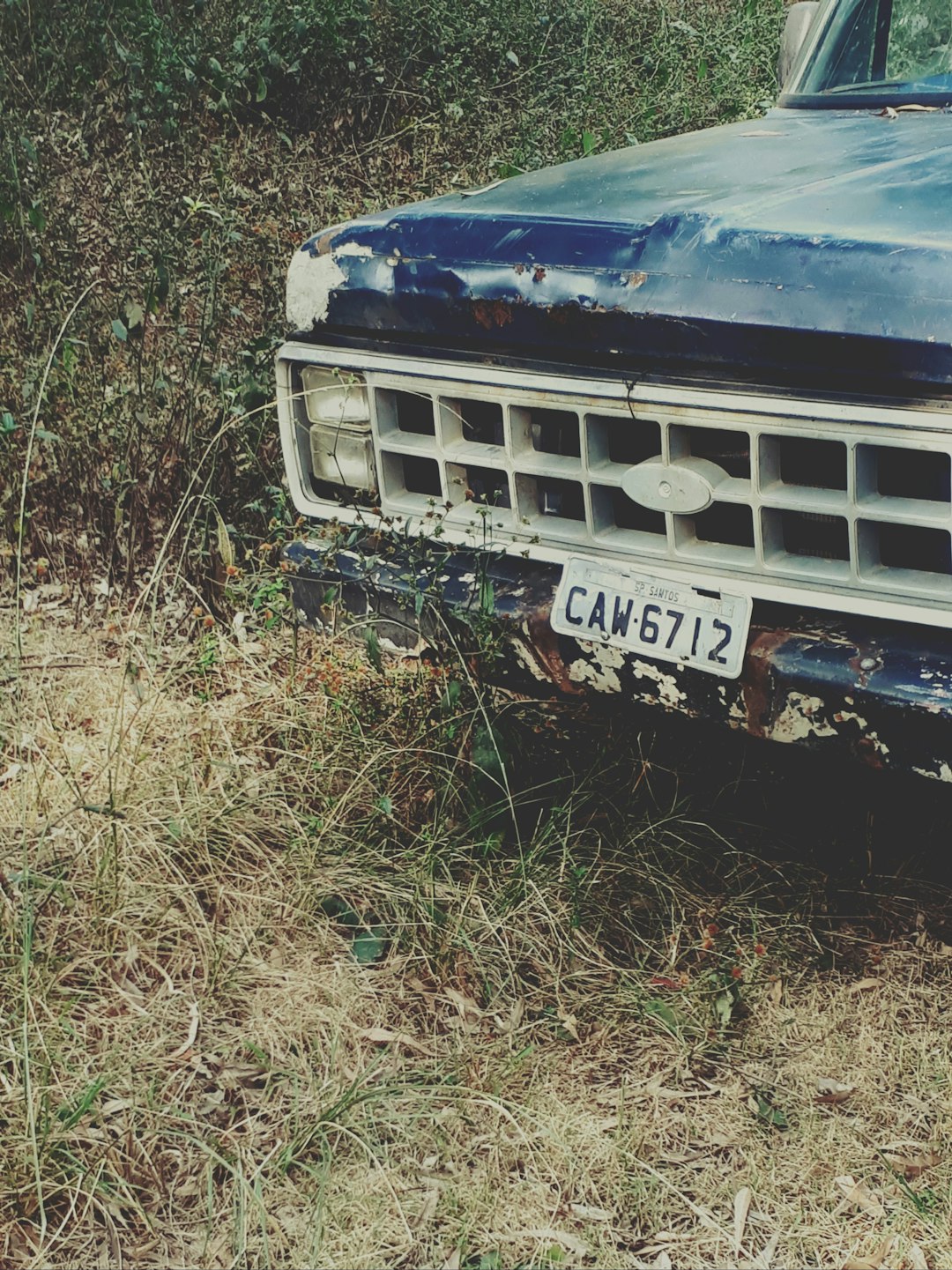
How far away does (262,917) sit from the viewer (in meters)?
2.59

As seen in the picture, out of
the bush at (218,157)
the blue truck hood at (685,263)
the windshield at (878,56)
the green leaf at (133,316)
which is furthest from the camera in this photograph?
the bush at (218,157)

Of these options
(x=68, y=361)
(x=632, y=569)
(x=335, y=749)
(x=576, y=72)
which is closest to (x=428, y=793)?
(x=335, y=749)

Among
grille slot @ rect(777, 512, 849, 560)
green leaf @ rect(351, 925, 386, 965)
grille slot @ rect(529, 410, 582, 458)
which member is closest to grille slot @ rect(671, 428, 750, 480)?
grille slot @ rect(777, 512, 849, 560)

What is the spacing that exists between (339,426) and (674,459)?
0.78 metres

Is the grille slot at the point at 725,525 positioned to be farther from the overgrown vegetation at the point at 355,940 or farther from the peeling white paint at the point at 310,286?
the peeling white paint at the point at 310,286

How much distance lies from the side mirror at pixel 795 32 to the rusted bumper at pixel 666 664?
2.02 meters

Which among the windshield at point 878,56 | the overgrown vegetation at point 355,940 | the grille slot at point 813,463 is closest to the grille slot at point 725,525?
the grille slot at point 813,463

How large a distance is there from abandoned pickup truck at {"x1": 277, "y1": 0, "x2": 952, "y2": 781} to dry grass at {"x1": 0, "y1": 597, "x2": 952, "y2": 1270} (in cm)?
42

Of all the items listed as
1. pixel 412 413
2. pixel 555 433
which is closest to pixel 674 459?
pixel 555 433

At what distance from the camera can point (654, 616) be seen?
234cm

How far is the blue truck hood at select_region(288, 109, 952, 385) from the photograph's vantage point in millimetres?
2012

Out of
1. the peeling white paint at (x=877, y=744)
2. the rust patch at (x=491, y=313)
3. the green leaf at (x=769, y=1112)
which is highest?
the rust patch at (x=491, y=313)

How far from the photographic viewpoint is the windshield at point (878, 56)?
3254 mm

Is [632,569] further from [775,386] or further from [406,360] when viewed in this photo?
[406,360]
